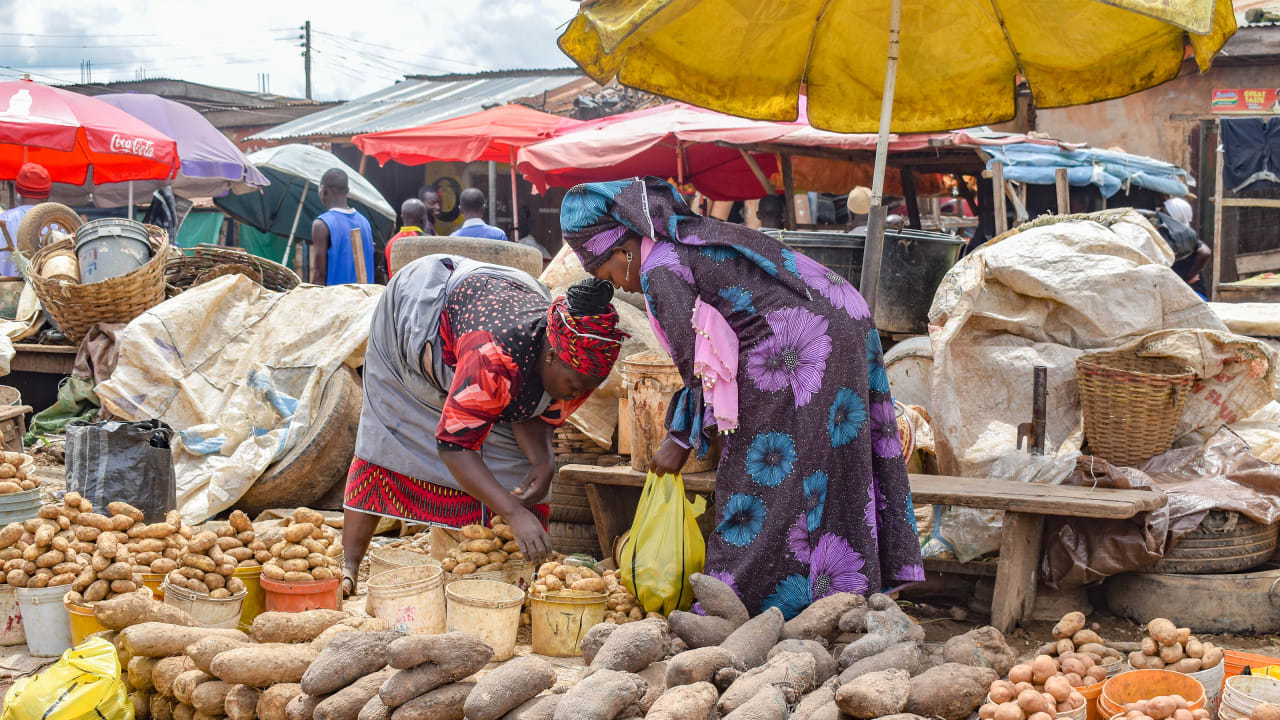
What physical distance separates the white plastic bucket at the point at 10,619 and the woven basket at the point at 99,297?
373cm

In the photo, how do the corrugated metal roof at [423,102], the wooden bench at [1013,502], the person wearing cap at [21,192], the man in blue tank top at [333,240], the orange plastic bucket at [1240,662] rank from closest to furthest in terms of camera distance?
the orange plastic bucket at [1240,662] < the wooden bench at [1013,502] < the man in blue tank top at [333,240] < the person wearing cap at [21,192] < the corrugated metal roof at [423,102]

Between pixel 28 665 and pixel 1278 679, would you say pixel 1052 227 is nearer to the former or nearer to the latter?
pixel 1278 679

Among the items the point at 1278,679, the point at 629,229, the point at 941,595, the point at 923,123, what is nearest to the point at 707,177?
the point at 923,123

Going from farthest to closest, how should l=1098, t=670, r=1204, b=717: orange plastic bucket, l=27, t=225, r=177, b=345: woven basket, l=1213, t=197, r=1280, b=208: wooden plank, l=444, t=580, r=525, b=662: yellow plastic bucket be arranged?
1. l=1213, t=197, r=1280, b=208: wooden plank
2. l=27, t=225, r=177, b=345: woven basket
3. l=444, t=580, r=525, b=662: yellow plastic bucket
4. l=1098, t=670, r=1204, b=717: orange plastic bucket

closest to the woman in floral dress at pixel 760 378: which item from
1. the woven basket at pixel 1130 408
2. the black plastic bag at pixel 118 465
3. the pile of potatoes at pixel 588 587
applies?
the pile of potatoes at pixel 588 587

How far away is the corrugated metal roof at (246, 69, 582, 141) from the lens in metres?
16.7

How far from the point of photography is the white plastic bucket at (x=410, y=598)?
3182 millimetres

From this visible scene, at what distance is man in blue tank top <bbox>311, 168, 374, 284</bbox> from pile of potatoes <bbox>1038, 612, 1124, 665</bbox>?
226 inches

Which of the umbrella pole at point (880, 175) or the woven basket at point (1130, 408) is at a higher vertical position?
the umbrella pole at point (880, 175)

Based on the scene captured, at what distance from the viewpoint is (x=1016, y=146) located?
25.3 ft

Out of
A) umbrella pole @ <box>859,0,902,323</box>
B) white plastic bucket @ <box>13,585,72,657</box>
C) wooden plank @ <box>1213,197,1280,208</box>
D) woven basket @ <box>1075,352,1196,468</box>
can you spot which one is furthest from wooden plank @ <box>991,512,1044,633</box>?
wooden plank @ <box>1213,197,1280,208</box>

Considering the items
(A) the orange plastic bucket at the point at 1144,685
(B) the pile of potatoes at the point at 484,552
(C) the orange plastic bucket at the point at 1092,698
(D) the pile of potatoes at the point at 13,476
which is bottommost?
(C) the orange plastic bucket at the point at 1092,698

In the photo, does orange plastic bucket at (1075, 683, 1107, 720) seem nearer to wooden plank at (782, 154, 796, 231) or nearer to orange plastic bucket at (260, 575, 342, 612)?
orange plastic bucket at (260, 575, 342, 612)

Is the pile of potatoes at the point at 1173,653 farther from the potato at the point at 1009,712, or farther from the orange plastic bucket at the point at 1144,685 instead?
the potato at the point at 1009,712
